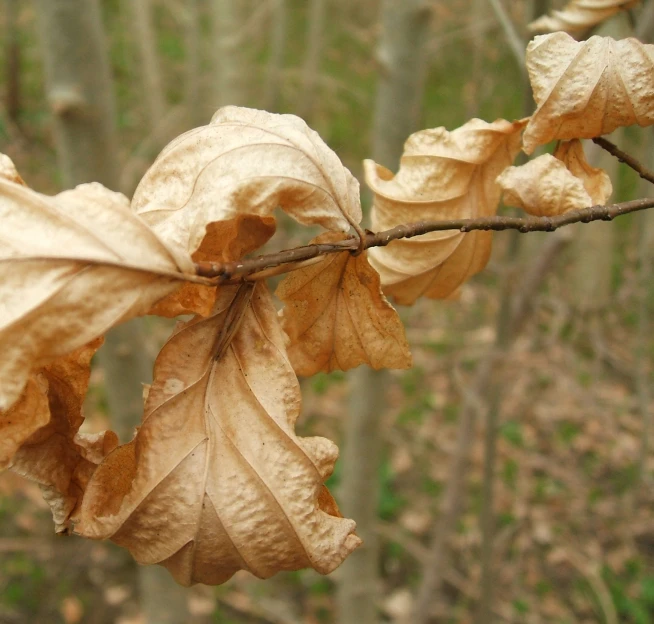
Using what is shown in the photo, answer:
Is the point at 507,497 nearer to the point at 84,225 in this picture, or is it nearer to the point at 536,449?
the point at 536,449

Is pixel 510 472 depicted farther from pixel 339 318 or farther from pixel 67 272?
pixel 67 272

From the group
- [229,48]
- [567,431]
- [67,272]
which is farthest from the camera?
[229,48]

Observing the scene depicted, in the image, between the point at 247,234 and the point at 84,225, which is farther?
the point at 247,234

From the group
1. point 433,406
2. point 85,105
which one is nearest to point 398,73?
point 85,105

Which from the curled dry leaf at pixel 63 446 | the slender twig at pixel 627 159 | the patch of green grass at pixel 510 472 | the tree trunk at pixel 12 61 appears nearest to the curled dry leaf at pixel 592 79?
the slender twig at pixel 627 159

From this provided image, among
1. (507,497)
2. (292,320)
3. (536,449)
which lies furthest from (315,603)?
(292,320)

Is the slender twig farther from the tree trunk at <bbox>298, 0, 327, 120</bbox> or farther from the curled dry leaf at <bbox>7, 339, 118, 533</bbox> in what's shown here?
the tree trunk at <bbox>298, 0, 327, 120</bbox>

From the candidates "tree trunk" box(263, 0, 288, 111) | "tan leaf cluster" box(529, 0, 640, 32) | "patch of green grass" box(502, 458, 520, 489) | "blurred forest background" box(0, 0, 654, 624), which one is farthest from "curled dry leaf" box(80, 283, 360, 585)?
"tree trunk" box(263, 0, 288, 111)
